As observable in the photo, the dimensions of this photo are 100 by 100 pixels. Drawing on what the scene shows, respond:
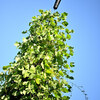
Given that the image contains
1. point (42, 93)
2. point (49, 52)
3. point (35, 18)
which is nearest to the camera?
point (42, 93)

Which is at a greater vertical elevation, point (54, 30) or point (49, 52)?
point (54, 30)

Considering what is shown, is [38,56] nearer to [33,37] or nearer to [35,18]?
[33,37]

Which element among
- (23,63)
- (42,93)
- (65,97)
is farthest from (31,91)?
(65,97)

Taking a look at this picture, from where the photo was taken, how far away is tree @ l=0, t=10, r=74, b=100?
1.91 m

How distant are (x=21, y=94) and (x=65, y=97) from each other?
0.68 m

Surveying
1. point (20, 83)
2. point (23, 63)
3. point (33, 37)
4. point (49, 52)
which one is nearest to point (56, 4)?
point (33, 37)

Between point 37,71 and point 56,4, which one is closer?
point 37,71

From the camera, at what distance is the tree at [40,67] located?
6.28 ft

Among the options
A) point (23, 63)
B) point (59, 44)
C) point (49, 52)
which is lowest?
point (23, 63)

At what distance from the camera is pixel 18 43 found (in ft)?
8.00

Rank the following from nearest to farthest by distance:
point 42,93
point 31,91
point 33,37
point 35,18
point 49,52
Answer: point 31,91, point 42,93, point 49,52, point 33,37, point 35,18

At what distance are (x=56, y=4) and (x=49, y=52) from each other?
3.08 feet

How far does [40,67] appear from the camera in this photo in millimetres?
1994

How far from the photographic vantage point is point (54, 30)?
2.39 m
